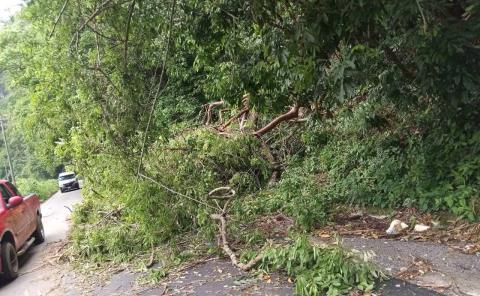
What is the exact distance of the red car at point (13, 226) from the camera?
7.47m

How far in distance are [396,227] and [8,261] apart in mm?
6071

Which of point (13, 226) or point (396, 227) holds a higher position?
point (13, 226)

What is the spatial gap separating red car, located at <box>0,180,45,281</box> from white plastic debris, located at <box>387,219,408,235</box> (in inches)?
235

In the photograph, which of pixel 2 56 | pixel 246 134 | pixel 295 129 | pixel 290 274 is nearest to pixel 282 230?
pixel 290 274

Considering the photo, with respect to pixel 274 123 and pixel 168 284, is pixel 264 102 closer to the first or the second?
pixel 168 284

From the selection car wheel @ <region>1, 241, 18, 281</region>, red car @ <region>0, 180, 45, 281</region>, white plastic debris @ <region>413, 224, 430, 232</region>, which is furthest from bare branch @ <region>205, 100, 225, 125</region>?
white plastic debris @ <region>413, 224, 430, 232</region>

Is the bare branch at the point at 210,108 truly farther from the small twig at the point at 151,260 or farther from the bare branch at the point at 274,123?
the small twig at the point at 151,260

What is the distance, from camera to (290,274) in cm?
497

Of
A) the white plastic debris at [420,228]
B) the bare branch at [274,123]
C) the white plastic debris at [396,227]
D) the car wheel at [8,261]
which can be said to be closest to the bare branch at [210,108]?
the bare branch at [274,123]

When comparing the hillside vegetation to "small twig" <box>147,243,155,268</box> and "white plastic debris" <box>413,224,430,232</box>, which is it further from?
"white plastic debris" <box>413,224,430,232</box>

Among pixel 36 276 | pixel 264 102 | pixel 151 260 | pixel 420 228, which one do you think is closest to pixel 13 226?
pixel 36 276

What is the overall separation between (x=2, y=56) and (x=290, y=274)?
24.5 meters

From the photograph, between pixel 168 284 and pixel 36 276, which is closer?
pixel 168 284

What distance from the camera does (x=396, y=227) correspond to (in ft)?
19.4
